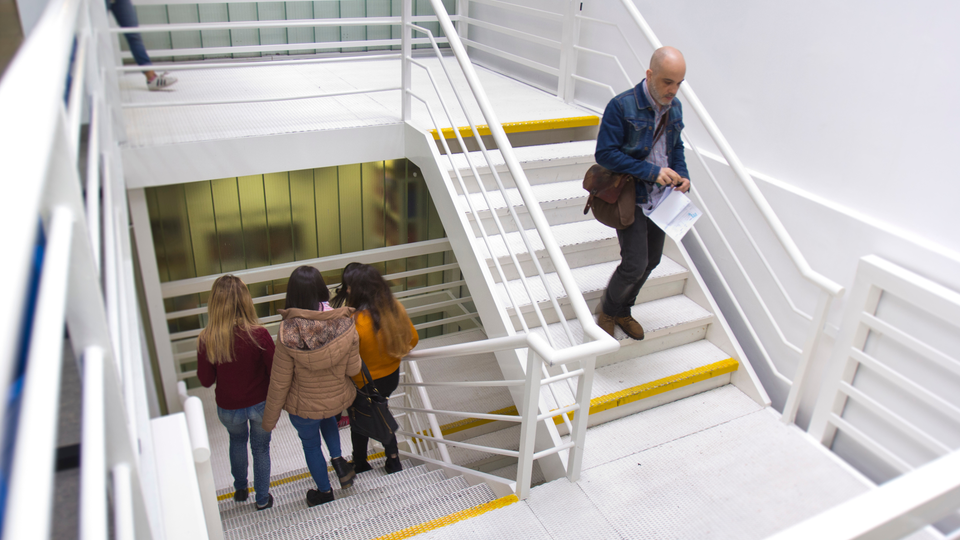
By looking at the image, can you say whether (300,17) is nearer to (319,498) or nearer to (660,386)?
(319,498)

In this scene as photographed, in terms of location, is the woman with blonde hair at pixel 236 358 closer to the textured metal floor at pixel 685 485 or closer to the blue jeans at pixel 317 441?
the blue jeans at pixel 317 441

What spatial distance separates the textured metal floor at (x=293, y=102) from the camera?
4.08 meters

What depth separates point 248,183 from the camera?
16.8 ft

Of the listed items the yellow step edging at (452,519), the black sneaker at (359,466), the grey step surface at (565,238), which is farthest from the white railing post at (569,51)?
the yellow step edging at (452,519)

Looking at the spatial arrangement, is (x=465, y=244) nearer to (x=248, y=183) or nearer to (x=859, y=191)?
(x=859, y=191)

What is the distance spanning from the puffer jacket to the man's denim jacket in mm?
1420

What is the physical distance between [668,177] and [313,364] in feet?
6.01

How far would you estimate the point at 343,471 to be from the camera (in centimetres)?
355

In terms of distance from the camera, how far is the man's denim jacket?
278 cm

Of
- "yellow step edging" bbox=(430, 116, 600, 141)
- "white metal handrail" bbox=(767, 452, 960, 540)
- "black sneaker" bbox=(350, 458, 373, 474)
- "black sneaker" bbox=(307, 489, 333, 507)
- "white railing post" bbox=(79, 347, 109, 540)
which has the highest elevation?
"white railing post" bbox=(79, 347, 109, 540)

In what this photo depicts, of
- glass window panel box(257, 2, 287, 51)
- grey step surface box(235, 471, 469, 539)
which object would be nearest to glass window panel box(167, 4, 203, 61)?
glass window panel box(257, 2, 287, 51)

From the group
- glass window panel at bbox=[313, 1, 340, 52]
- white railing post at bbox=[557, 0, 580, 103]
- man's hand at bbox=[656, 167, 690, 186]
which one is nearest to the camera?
man's hand at bbox=[656, 167, 690, 186]

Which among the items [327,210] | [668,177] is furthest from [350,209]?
[668,177]

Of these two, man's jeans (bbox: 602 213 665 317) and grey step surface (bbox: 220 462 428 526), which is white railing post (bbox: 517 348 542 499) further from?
grey step surface (bbox: 220 462 428 526)
